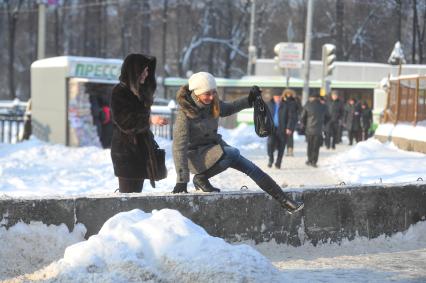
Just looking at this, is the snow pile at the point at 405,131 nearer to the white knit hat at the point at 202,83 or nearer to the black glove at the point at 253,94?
the black glove at the point at 253,94

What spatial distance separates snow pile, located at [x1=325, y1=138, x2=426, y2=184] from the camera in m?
13.0

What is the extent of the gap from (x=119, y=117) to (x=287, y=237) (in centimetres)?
188

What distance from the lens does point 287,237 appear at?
706 cm

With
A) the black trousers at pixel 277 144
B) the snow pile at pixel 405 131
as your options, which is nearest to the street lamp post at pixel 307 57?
the snow pile at pixel 405 131

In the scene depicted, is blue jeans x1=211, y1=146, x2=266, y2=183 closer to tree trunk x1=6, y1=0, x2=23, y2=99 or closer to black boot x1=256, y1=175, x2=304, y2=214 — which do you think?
black boot x1=256, y1=175, x2=304, y2=214

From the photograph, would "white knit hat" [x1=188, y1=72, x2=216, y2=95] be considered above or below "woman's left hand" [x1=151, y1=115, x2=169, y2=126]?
above

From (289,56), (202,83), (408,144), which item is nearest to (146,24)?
(289,56)

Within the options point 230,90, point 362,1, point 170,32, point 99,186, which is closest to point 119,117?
point 99,186

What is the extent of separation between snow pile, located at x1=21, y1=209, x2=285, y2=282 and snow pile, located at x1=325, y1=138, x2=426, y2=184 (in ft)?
21.8

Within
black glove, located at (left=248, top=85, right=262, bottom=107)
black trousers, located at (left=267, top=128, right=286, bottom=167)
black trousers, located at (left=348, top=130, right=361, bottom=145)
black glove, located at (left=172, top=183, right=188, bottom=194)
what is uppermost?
black glove, located at (left=248, top=85, right=262, bottom=107)

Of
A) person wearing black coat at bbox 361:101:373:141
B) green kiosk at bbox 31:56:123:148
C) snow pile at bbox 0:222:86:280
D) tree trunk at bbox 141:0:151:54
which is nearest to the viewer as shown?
snow pile at bbox 0:222:86:280

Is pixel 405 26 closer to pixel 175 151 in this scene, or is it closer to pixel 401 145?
pixel 401 145

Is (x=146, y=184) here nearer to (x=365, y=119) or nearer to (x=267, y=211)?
(x=267, y=211)

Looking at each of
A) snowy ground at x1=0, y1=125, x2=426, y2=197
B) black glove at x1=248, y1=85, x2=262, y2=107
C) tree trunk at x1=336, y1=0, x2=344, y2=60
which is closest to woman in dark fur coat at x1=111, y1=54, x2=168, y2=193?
black glove at x1=248, y1=85, x2=262, y2=107
